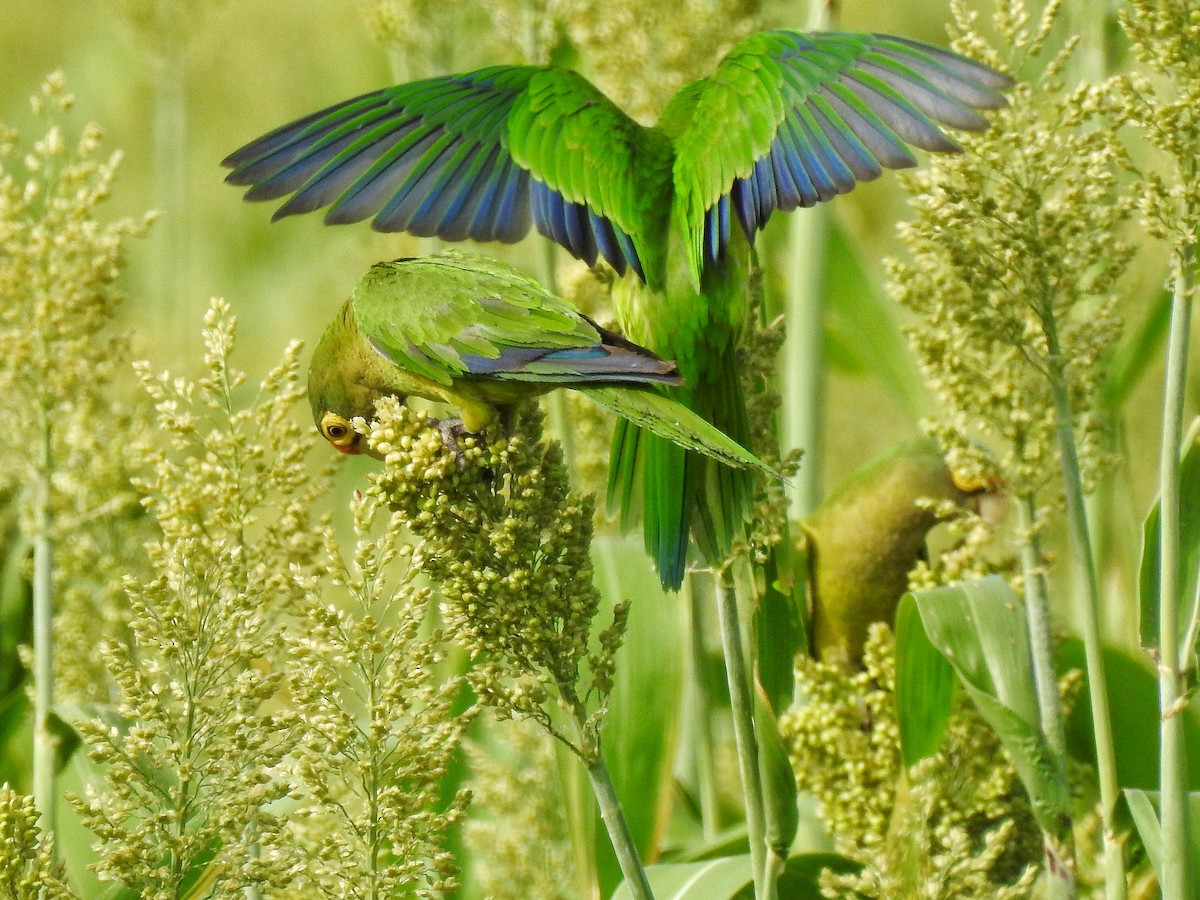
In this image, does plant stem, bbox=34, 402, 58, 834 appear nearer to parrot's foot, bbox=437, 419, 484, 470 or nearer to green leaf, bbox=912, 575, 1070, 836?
parrot's foot, bbox=437, 419, 484, 470

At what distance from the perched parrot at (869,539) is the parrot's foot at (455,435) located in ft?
2.96

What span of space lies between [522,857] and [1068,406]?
4.55ft

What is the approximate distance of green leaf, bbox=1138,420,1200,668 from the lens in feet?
7.14

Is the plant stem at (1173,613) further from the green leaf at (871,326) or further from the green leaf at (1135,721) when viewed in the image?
the green leaf at (871,326)

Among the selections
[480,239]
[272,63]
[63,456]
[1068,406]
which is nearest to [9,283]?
[63,456]

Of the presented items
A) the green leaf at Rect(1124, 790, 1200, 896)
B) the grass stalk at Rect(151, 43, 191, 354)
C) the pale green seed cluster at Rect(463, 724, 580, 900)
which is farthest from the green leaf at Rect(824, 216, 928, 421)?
the grass stalk at Rect(151, 43, 191, 354)

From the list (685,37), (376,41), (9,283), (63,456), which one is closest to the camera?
(9,283)

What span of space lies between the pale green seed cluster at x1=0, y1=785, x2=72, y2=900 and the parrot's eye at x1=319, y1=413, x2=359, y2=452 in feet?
2.98

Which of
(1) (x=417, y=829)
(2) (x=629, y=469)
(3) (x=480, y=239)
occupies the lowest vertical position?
(1) (x=417, y=829)

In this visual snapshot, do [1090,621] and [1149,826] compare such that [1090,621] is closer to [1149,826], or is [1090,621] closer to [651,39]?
[1149,826]

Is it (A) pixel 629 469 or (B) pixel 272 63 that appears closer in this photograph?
(A) pixel 629 469

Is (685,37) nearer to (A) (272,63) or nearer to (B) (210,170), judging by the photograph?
(A) (272,63)

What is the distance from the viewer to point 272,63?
8000 millimetres

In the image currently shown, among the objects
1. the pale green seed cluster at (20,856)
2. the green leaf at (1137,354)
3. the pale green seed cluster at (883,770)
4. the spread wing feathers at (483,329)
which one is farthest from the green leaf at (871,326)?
the pale green seed cluster at (20,856)
